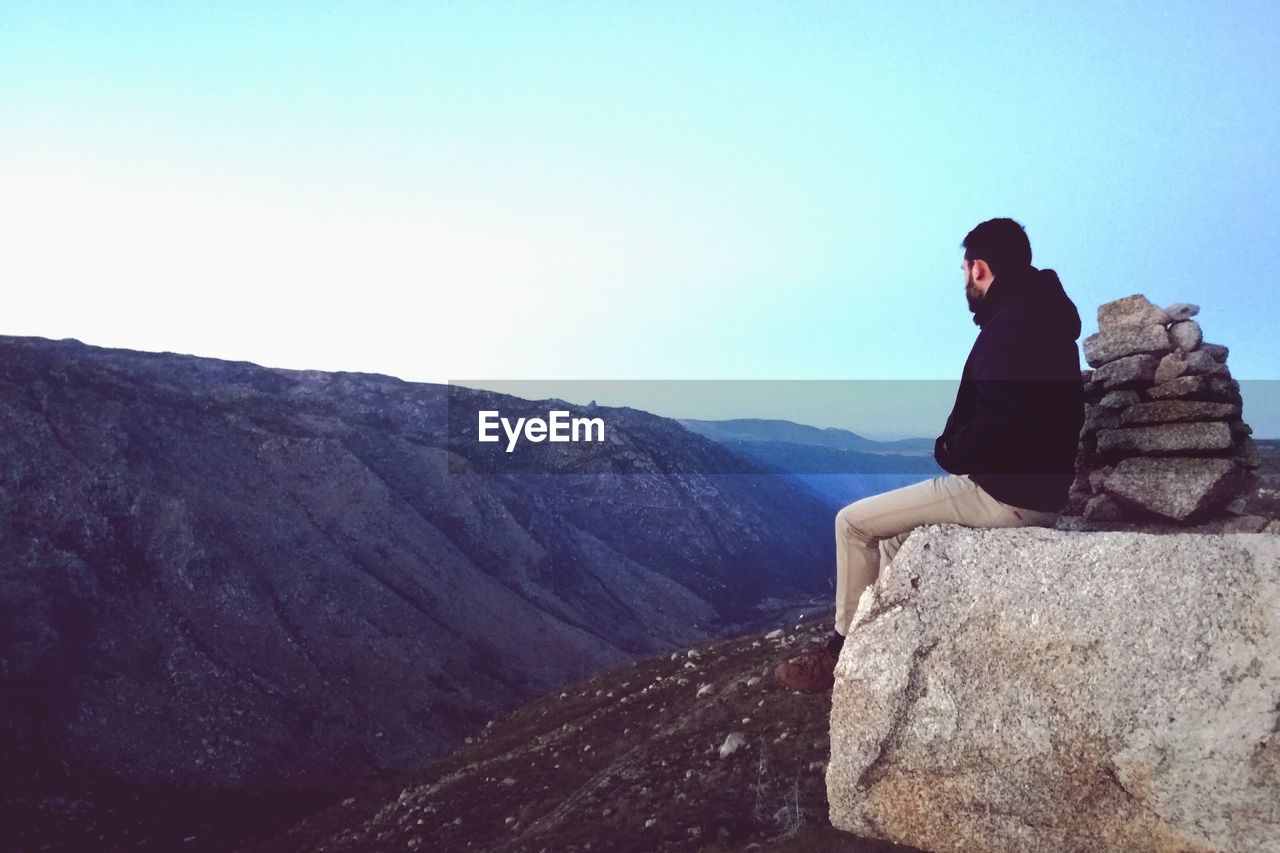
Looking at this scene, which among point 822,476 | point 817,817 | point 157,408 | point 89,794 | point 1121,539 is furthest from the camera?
point 822,476

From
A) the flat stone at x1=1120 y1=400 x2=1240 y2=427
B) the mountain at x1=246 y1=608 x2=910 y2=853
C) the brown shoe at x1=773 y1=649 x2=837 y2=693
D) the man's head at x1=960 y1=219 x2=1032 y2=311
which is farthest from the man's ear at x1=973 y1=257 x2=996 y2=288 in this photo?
the flat stone at x1=1120 y1=400 x2=1240 y2=427

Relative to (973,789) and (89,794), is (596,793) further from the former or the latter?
(89,794)

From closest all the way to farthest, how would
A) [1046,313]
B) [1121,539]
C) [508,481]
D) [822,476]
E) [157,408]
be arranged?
[1121,539] → [1046,313] → [157,408] → [508,481] → [822,476]

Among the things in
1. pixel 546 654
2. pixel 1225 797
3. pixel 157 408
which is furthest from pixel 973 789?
pixel 157 408

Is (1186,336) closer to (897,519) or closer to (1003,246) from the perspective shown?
(1003,246)

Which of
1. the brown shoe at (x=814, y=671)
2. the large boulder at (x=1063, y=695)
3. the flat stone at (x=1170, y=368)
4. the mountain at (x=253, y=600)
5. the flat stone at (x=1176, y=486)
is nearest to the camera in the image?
the large boulder at (x=1063, y=695)

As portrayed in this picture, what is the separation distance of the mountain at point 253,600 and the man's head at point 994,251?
1551 inches

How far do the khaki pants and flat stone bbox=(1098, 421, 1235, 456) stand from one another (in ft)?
17.0

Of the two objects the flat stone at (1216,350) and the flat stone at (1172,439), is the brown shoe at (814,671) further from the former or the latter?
the flat stone at (1216,350)

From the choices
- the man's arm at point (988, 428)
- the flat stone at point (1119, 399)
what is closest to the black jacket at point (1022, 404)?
the man's arm at point (988, 428)

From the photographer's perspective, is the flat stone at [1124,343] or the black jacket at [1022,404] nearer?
the black jacket at [1022,404]

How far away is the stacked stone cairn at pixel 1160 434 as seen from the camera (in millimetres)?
11445

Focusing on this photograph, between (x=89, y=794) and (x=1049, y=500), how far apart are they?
45.1 m

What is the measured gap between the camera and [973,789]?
6.80 m
